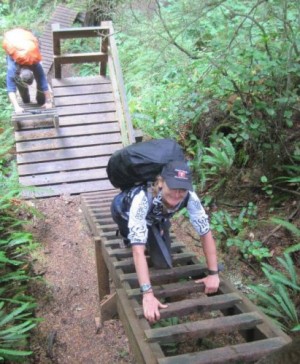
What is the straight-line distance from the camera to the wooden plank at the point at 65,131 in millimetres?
8047

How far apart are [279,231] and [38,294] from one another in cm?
310

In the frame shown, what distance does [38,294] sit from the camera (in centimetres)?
472

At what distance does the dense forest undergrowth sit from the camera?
14.6ft

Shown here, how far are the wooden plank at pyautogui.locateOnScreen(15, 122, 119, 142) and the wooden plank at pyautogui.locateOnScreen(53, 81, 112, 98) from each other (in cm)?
106

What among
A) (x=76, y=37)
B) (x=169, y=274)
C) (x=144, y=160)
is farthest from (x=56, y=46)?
(x=169, y=274)

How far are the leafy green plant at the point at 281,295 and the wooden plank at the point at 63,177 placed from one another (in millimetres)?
3856

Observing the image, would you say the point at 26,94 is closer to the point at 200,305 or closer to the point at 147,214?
the point at 147,214

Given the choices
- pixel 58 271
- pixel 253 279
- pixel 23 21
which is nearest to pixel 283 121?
pixel 253 279

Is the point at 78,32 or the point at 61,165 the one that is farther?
the point at 78,32

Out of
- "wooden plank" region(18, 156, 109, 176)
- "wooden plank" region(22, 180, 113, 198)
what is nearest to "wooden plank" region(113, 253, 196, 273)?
"wooden plank" region(22, 180, 113, 198)

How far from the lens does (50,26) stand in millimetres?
15336

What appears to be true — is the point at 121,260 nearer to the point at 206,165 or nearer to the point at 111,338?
the point at 111,338

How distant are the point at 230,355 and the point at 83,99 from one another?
715 centimetres

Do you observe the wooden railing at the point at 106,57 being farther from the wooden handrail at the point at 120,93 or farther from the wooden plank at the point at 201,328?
the wooden plank at the point at 201,328
